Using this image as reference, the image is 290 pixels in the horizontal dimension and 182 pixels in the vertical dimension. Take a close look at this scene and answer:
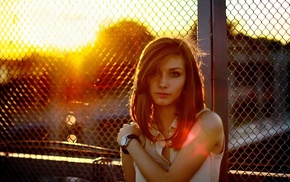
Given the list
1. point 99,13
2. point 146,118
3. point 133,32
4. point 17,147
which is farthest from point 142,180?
point 17,147

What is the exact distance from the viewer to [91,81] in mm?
3176

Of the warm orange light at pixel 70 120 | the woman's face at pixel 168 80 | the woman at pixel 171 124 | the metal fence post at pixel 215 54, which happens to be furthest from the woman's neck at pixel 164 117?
the warm orange light at pixel 70 120

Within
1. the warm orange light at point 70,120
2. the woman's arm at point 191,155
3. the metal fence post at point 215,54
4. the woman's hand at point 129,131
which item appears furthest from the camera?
the warm orange light at point 70,120

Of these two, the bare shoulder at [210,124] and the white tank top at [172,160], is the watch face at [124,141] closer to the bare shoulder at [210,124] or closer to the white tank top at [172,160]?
the white tank top at [172,160]

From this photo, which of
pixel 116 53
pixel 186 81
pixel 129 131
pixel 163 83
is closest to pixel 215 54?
pixel 186 81

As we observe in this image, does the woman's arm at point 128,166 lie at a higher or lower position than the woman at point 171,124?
lower

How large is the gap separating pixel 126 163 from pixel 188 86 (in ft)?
1.89

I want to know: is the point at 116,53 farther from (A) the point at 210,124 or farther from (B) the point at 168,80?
(A) the point at 210,124

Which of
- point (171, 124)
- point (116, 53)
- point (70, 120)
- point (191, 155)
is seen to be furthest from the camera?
point (70, 120)

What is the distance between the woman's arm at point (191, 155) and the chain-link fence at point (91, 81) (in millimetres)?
879

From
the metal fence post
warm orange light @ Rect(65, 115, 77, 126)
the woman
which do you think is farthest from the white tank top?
warm orange light @ Rect(65, 115, 77, 126)

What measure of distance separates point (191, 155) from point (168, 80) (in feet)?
1.32

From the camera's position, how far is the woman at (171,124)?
Answer: 178 centimetres

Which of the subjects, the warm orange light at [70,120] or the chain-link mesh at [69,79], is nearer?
the chain-link mesh at [69,79]
